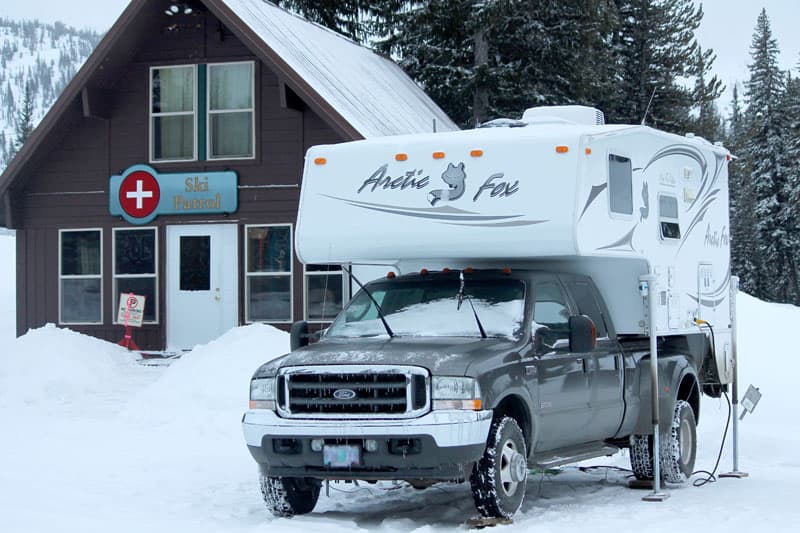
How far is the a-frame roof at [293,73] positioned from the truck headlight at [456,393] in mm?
10602

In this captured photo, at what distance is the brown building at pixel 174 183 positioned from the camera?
21.6 m

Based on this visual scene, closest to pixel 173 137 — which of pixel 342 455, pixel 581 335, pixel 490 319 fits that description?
pixel 490 319

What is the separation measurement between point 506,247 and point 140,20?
13988 mm

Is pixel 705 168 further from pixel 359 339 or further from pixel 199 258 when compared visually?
pixel 199 258

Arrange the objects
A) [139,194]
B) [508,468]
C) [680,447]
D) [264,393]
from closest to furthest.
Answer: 1. [508,468]
2. [264,393]
3. [680,447]
4. [139,194]

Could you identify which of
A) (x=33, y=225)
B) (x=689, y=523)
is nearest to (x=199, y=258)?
(x=33, y=225)

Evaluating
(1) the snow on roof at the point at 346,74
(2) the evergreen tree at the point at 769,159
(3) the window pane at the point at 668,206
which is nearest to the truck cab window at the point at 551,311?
(3) the window pane at the point at 668,206

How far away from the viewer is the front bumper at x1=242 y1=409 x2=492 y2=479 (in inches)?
330

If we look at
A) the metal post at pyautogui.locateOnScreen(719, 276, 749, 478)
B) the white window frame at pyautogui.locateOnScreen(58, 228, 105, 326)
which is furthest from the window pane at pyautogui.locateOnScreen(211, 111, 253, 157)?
the metal post at pyautogui.locateOnScreen(719, 276, 749, 478)

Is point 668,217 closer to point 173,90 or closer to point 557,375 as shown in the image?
point 557,375

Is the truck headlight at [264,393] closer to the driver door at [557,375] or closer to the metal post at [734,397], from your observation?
the driver door at [557,375]

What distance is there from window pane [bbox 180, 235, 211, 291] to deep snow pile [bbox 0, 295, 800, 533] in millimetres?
2163

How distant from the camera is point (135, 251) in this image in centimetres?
2241

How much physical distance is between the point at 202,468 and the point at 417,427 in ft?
13.3
